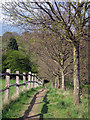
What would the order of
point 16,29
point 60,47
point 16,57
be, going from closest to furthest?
point 16,29
point 60,47
point 16,57

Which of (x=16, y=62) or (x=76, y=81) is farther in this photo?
(x=16, y=62)

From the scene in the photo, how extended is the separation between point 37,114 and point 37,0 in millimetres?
4029

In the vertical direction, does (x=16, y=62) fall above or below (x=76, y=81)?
above

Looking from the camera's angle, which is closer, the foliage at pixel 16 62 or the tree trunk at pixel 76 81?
the tree trunk at pixel 76 81

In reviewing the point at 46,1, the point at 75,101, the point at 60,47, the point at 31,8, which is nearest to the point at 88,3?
the point at 46,1

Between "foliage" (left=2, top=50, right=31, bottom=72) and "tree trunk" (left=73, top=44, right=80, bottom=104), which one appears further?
"foliage" (left=2, top=50, right=31, bottom=72)

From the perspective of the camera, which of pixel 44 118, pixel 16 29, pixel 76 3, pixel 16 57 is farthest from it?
pixel 16 57

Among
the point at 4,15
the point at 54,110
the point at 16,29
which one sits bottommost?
the point at 54,110

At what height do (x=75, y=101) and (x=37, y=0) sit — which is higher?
(x=37, y=0)

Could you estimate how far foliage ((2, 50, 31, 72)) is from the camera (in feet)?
105

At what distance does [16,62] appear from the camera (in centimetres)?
3331

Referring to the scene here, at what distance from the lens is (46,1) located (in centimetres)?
586

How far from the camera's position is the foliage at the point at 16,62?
3216 centimetres

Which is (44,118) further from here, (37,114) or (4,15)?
(4,15)
